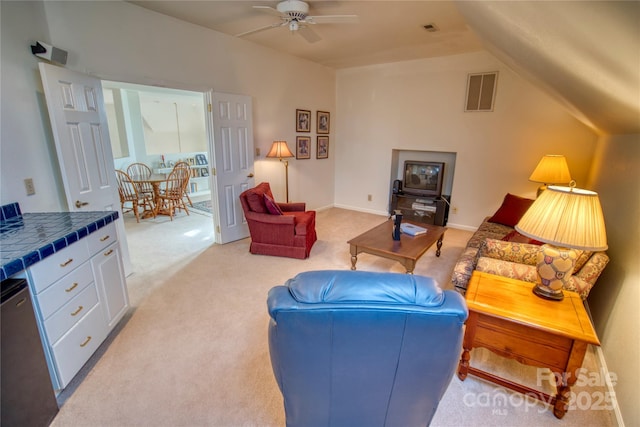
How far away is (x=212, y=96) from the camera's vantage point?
3611mm

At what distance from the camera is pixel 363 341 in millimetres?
1001

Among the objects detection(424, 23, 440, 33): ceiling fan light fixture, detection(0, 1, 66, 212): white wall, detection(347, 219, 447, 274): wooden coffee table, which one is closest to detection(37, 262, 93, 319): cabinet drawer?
detection(0, 1, 66, 212): white wall

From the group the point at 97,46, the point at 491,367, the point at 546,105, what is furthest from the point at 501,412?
the point at 97,46

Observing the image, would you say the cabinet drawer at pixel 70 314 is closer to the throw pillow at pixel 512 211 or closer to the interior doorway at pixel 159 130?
the interior doorway at pixel 159 130

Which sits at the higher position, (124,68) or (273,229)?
(124,68)

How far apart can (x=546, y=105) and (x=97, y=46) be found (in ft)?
17.3

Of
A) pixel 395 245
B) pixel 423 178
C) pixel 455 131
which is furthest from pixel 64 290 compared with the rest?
pixel 455 131

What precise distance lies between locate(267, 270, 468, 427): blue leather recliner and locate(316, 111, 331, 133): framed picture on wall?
15.8ft

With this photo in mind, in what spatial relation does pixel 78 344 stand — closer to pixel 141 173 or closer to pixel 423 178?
pixel 423 178

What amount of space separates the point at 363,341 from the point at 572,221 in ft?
4.41

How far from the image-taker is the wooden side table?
152 cm

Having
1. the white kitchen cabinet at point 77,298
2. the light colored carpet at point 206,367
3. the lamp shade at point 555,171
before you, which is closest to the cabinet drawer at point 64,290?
the white kitchen cabinet at point 77,298

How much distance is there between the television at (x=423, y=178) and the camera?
496 cm

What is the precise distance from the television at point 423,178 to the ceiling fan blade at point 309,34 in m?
2.56
